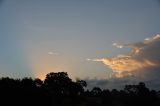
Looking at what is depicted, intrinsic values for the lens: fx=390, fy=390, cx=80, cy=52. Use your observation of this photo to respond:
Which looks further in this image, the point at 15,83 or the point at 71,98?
the point at 71,98

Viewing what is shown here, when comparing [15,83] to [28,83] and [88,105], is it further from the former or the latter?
[88,105]

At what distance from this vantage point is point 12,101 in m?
82.8

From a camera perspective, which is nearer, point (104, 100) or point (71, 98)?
point (71, 98)

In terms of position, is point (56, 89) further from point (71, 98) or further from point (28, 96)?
point (28, 96)

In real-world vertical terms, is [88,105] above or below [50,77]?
below

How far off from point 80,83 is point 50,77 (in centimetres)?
1281

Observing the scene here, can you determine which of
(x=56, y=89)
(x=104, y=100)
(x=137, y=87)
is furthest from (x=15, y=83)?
(x=137, y=87)

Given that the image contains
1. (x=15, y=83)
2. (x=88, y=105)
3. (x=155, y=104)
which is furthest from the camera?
(x=155, y=104)

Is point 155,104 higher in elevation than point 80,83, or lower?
lower

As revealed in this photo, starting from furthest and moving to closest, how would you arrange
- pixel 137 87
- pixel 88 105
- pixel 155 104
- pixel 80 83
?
pixel 137 87
pixel 80 83
pixel 155 104
pixel 88 105

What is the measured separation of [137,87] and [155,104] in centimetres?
4544

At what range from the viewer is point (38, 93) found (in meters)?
89.2

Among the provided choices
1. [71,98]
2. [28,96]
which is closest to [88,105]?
[71,98]

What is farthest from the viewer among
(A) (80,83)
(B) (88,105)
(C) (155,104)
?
(A) (80,83)
